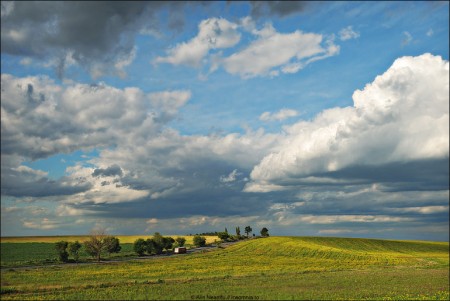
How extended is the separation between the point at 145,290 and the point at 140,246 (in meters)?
76.2

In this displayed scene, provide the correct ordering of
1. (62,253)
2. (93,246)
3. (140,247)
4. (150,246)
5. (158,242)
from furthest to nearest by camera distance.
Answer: (158,242) → (150,246) → (140,247) → (93,246) → (62,253)

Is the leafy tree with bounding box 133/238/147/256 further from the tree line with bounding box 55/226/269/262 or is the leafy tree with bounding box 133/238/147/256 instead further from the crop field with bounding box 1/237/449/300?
the crop field with bounding box 1/237/449/300

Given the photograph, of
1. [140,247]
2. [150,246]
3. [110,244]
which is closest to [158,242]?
[150,246]

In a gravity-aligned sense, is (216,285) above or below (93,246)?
below

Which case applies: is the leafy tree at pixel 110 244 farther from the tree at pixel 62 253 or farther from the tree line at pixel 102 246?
the tree at pixel 62 253

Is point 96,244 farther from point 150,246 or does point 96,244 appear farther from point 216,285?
point 216,285

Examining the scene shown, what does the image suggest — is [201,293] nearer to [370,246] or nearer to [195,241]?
[195,241]

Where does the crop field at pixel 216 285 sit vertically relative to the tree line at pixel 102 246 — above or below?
below

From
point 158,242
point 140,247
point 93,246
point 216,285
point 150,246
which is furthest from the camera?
point 158,242

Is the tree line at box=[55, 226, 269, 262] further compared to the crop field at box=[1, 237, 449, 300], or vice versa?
the tree line at box=[55, 226, 269, 262]

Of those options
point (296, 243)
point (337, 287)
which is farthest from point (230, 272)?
point (296, 243)

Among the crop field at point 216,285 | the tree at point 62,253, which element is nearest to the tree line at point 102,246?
the tree at point 62,253

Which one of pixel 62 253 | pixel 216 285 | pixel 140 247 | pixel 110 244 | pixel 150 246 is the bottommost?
pixel 216 285

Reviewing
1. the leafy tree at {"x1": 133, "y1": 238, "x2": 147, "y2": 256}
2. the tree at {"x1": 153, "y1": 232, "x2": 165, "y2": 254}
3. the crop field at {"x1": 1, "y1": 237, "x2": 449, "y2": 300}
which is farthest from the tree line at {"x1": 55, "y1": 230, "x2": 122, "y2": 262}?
the crop field at {"x1": 1, "y1": 237, "x2": 449, "y2": 300}
